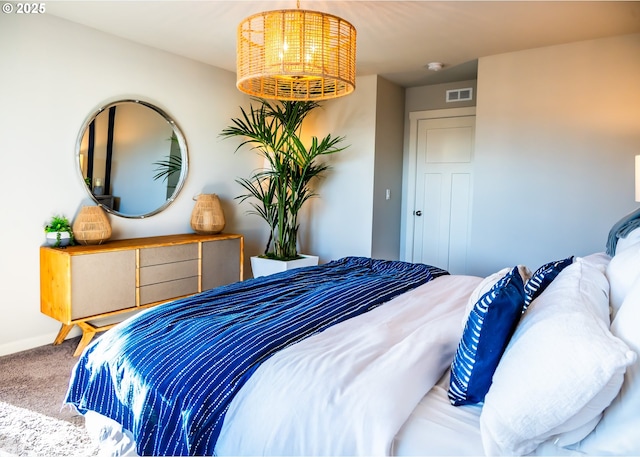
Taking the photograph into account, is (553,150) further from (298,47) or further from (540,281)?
(298,47)

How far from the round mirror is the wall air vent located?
9.36ft

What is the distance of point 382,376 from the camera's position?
3.95 feet

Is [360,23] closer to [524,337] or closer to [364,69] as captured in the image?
[364,69]

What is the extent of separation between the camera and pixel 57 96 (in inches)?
123

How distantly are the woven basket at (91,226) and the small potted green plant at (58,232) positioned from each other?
1.9 inches

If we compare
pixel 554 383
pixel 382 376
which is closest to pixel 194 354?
pixel 382 376

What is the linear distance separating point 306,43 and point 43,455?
2.05m

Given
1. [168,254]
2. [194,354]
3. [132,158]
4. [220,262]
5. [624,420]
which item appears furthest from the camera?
[220,262]

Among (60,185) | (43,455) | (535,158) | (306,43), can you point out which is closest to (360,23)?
(306,43)

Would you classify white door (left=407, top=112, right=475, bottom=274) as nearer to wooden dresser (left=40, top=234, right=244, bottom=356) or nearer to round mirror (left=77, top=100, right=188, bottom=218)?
wooden dresser (left=40, top=234, right=244, bottom=356)

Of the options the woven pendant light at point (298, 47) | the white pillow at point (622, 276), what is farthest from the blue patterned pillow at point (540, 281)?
the woven pendant light at point (298, 47)

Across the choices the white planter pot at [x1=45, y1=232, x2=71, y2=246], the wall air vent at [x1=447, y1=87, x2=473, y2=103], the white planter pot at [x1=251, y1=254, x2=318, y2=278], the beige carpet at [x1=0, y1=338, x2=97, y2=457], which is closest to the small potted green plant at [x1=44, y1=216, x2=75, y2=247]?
the white planter pot at [x1=45, y1=232, x2=71, y2=246]

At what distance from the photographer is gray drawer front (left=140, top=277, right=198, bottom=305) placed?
3301mm

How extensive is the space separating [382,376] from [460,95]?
420 cm
